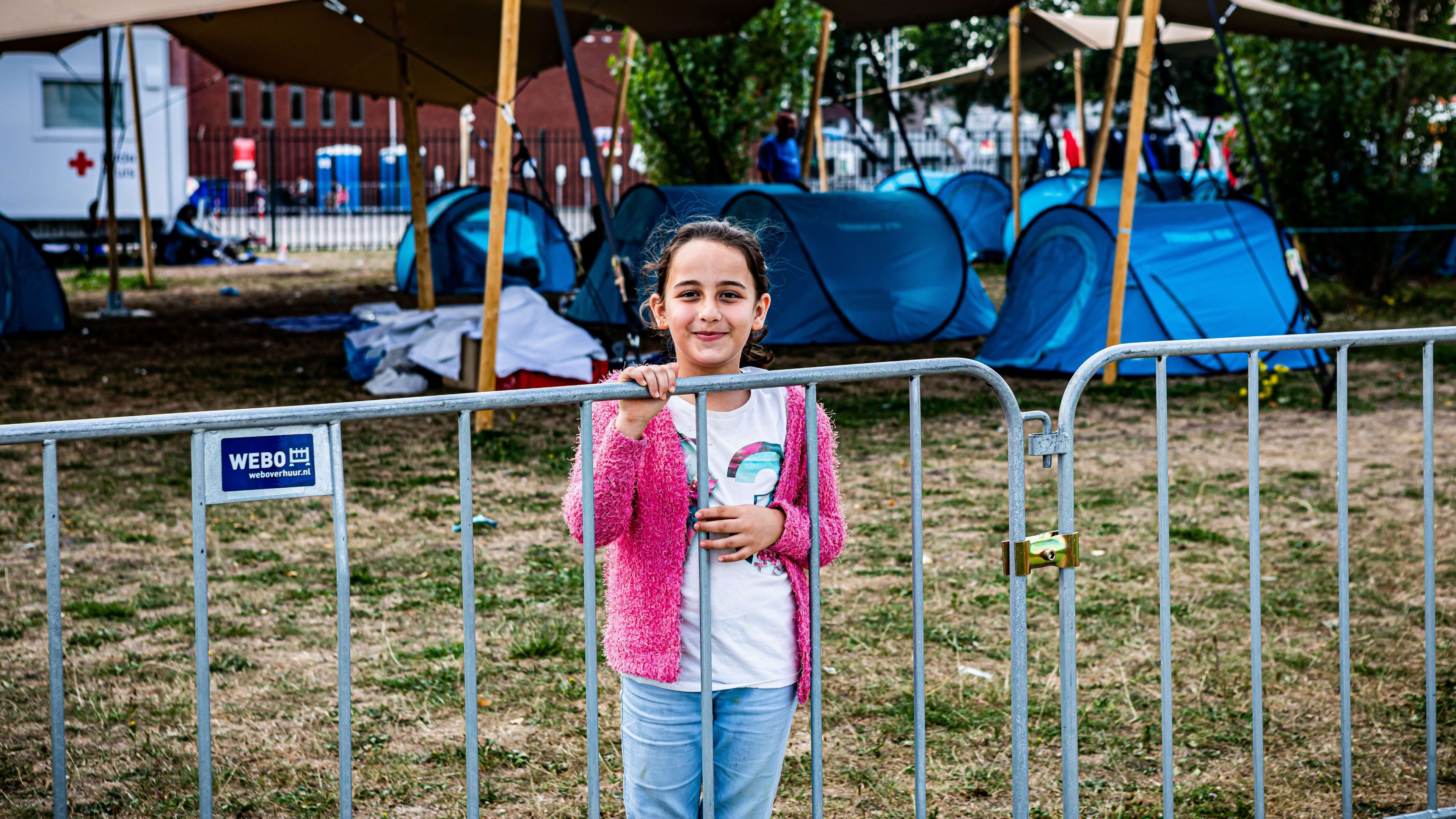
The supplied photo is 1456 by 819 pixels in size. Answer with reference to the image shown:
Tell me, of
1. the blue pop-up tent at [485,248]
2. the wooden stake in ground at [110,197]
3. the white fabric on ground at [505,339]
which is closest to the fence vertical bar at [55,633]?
the white fabric on ground at [505,339]

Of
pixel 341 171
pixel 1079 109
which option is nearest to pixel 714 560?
pixel 1079 109

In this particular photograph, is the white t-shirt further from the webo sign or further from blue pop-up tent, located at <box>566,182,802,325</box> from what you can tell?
blue pop-up tent, located at <box>566,182,802,325</box>

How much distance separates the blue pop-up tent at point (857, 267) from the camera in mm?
11234

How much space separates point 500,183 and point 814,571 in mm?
5271

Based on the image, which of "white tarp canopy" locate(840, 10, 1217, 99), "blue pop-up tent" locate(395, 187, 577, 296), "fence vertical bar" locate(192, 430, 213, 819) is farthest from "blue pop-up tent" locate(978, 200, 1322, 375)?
"fence vertical bar" locate(192, 430, 213, 819)

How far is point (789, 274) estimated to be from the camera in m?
11.2

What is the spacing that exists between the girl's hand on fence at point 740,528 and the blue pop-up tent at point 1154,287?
304 inches

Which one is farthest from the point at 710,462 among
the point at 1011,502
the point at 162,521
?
the point at 162,521

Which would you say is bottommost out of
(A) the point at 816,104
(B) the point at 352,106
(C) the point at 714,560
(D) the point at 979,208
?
(C) the point at 714,560

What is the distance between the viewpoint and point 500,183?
7234mm

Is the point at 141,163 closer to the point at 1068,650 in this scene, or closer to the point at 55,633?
the point at 55,633

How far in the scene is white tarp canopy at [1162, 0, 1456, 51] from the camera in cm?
980

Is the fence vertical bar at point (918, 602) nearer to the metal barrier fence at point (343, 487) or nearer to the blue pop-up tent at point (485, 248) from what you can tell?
the metal barrier fence at point (343, 487)

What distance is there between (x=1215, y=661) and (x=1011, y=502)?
6.87 ft
